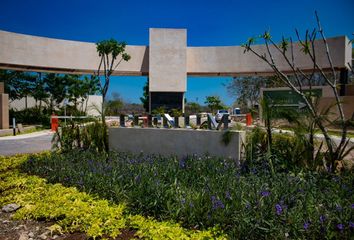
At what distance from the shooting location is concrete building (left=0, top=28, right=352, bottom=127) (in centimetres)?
2431

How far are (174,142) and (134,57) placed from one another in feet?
67.9

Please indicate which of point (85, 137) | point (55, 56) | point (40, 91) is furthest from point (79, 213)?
point (40, 91)

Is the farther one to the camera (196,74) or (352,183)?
(196,74)

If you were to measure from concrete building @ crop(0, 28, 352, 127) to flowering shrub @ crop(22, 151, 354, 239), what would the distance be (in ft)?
66.4

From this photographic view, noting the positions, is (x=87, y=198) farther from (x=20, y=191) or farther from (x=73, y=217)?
A: (x=20, y=191)

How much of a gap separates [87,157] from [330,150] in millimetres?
5529

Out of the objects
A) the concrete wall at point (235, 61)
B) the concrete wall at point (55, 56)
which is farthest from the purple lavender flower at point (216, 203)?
the concrete wall at point (235, 61)

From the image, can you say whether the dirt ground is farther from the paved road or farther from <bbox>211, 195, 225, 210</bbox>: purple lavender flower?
the paved road

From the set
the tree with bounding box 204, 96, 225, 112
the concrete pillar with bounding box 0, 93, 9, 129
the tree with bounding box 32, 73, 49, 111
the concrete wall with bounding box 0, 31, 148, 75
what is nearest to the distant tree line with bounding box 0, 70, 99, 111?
the tree with bounding box 32, 73, 49, 111

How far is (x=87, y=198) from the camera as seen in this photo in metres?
4.77

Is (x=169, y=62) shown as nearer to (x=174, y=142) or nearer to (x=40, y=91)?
(x=40, y=91)

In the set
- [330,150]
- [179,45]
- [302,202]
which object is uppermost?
[179,45]

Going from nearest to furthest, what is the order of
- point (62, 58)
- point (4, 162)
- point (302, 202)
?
point (302, 202) → point (4, 162) → point (62, 58)

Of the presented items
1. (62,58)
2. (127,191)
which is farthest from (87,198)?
(62,58)
